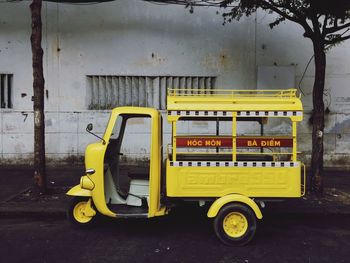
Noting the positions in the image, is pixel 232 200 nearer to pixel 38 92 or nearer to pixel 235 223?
pixel 235 223

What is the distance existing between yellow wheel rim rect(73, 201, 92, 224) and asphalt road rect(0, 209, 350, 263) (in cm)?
17

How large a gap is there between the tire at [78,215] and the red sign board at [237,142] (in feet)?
5.47

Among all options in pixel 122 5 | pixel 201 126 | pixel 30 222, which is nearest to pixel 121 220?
pixel 30 222

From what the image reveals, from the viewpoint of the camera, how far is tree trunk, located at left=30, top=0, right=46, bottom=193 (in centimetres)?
727

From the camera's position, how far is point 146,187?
595 cm

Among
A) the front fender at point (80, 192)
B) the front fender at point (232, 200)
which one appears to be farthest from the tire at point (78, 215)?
the front fender at point (232, 200)

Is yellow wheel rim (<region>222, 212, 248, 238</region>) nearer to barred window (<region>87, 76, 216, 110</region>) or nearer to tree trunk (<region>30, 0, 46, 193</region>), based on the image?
tree trunk (<region>30, 0, 46, 193</region>)

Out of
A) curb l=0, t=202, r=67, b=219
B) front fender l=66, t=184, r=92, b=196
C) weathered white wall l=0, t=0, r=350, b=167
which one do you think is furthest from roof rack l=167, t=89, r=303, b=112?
weathered white wall l=0, t=0, r=350, b=167

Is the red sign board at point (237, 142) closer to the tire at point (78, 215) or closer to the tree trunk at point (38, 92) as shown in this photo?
the tire at point (78, 215)

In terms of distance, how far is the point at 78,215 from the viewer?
5.79 meters

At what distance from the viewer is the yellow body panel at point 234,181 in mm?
5215

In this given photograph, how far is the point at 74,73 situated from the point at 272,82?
5153 millimetres

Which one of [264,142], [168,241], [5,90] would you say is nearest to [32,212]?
[168,241]

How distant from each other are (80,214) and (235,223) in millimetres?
2218
